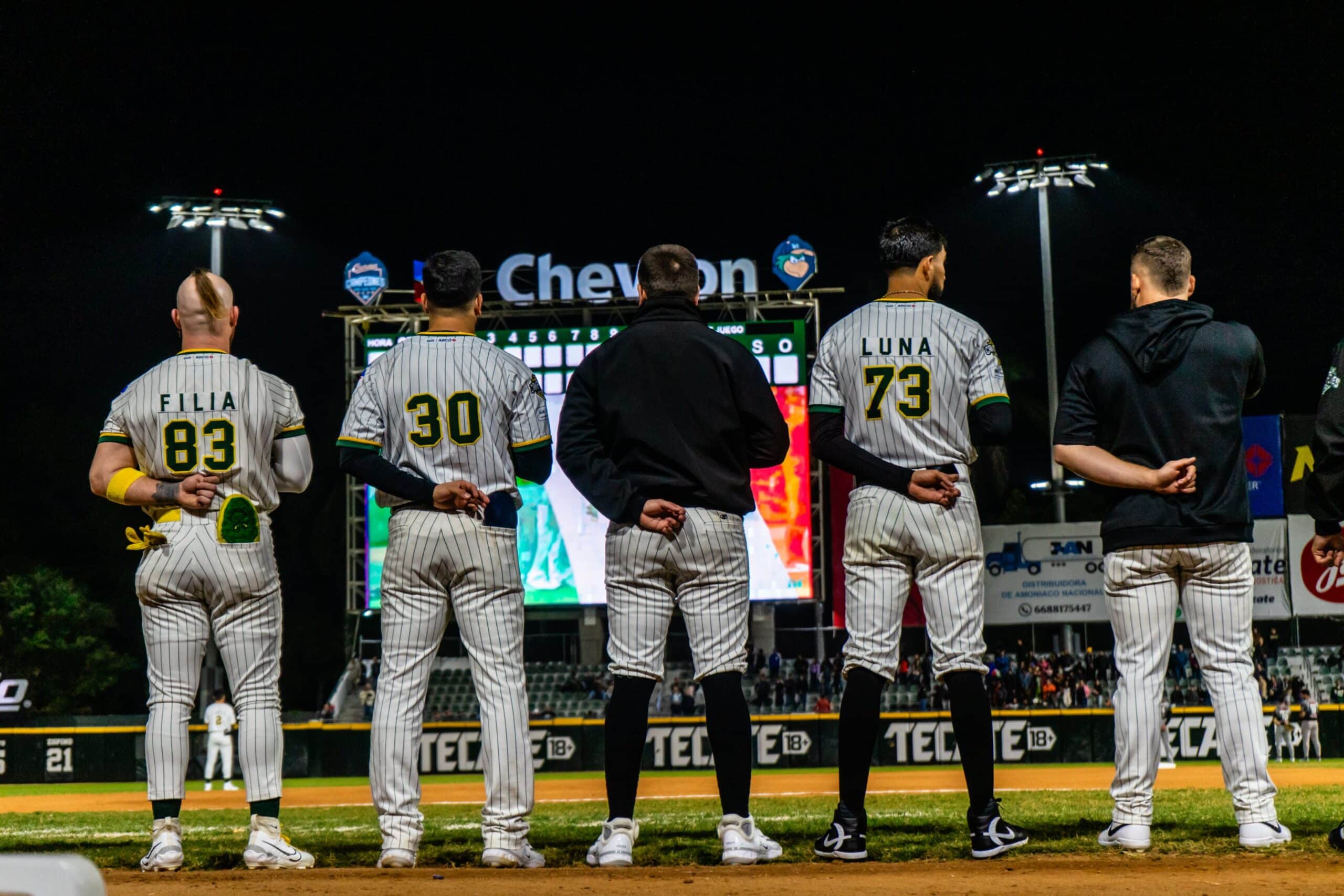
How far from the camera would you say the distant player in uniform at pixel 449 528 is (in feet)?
14.3

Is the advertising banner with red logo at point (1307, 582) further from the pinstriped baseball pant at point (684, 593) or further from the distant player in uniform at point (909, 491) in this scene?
the pinstriped baseball pant at point (684, 593)

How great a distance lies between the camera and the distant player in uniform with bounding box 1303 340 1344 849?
4.34 m

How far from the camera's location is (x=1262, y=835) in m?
4.12

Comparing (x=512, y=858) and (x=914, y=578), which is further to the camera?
(x=914, y=578)

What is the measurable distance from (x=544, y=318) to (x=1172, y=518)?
75.6 ft

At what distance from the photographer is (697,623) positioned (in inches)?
169

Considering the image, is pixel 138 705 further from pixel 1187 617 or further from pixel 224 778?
pixel 1187 617

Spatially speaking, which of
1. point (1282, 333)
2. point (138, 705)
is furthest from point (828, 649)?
point (138, 705)

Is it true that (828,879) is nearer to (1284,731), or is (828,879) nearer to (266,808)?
(266,808)

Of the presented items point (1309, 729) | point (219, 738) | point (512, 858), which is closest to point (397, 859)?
point (512, 858)

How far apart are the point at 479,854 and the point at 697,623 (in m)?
1.29

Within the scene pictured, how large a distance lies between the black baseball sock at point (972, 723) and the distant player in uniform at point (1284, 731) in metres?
16.4

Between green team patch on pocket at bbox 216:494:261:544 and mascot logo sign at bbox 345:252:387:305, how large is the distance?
21397 mm

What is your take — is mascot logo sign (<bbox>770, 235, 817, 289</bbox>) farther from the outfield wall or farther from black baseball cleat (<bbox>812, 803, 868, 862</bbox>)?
black baseball cleat (<bbox>812, 803, 868, 862</bbox>)
